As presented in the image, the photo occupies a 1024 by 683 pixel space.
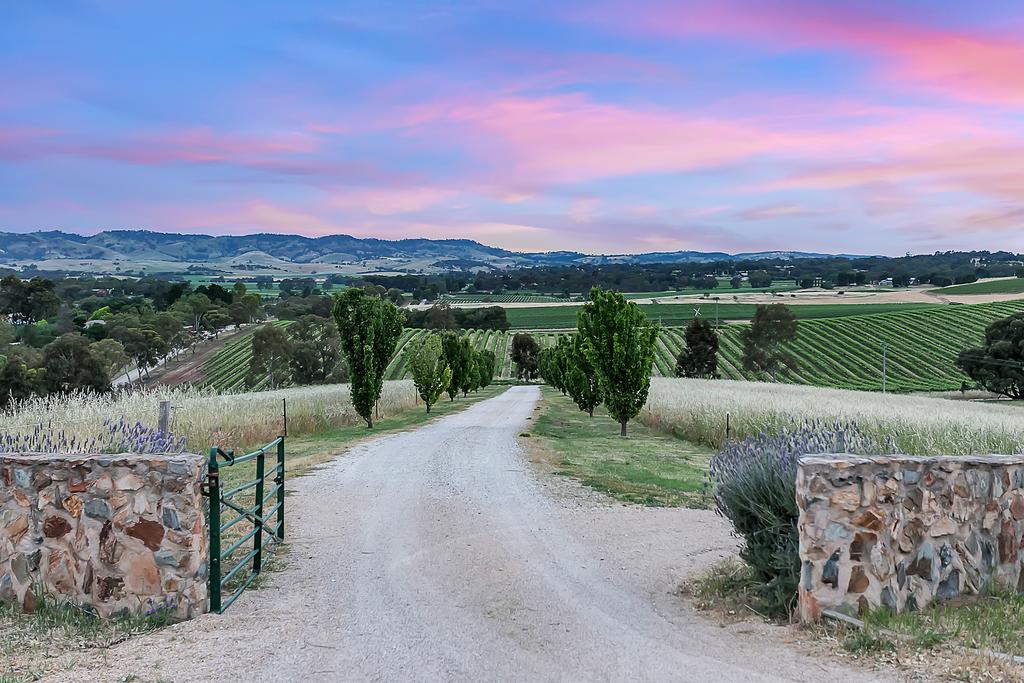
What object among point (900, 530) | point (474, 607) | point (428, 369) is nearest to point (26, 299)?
point (428, 369)

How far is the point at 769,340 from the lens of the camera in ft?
252

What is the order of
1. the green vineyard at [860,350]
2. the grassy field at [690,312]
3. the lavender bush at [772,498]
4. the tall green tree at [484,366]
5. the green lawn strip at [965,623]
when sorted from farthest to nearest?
1. the grassy field at [690,312]
2. the green vineyard at [860,350]
3. the tall green tree at [484,366]
4. the lavender bush at [772,498]
5. the green lawn strip at [965,623]

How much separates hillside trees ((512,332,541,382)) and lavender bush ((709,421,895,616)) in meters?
77.7

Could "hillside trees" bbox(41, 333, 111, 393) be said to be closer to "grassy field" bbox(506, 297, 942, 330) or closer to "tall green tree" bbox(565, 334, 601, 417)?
"tall green tree" bbox(565, 334, 601, 417)

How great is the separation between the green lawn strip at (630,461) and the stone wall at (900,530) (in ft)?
7.88

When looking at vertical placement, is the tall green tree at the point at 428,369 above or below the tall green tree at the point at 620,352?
below

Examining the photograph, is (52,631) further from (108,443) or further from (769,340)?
(769,340)

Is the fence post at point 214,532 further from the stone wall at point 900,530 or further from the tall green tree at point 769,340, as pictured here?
the tall green tree at point 769,340

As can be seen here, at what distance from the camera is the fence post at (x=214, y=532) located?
6527 millimetres

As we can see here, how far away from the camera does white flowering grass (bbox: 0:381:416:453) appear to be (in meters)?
15.2

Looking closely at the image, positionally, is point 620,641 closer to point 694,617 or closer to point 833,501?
point 694,617

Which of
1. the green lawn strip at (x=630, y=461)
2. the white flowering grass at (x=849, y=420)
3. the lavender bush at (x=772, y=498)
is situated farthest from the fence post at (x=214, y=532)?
the white flowering grass at (x=849, y=420)

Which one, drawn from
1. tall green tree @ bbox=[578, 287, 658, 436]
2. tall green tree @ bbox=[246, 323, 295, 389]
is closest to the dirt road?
tall green tree @ bbox=[578, 287, 658, 436]

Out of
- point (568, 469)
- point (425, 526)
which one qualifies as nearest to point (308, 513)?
point (425, 526)
